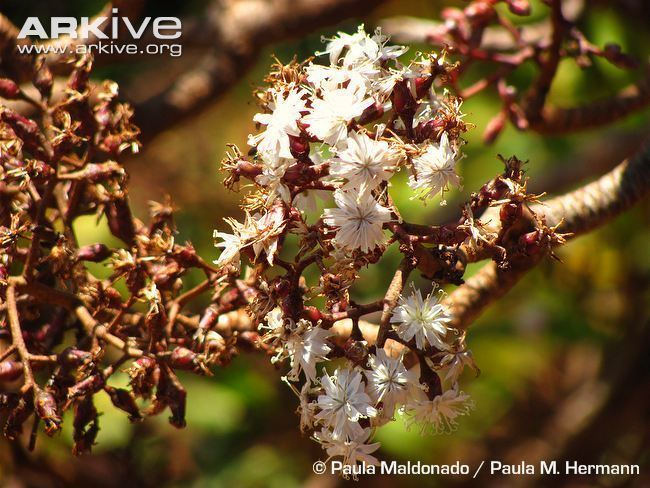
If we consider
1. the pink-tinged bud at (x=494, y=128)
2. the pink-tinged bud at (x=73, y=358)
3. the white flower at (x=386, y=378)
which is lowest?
the pink-tinged bud at (x=494, y=128)

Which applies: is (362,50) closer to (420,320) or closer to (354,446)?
(420,320)

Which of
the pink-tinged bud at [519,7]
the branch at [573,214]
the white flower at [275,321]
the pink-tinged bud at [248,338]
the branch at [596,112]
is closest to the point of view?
the white flower at [275,321]

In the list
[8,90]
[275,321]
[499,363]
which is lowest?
[499,363]

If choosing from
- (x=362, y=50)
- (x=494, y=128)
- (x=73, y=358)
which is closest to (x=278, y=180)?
(x=362, y=50)

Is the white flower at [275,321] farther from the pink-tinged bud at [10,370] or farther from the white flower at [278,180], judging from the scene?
the pink-tinged bud at [10,370]

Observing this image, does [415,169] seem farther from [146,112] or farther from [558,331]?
[558,331]

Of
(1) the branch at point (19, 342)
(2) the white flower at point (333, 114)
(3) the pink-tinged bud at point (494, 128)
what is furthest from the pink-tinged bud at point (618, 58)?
(1) the branch at point (19, 342)

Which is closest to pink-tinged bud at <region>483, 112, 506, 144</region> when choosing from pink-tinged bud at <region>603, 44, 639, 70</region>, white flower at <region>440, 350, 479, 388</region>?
pink-tinged bud at <region>603, 44, 639, 70</region>
